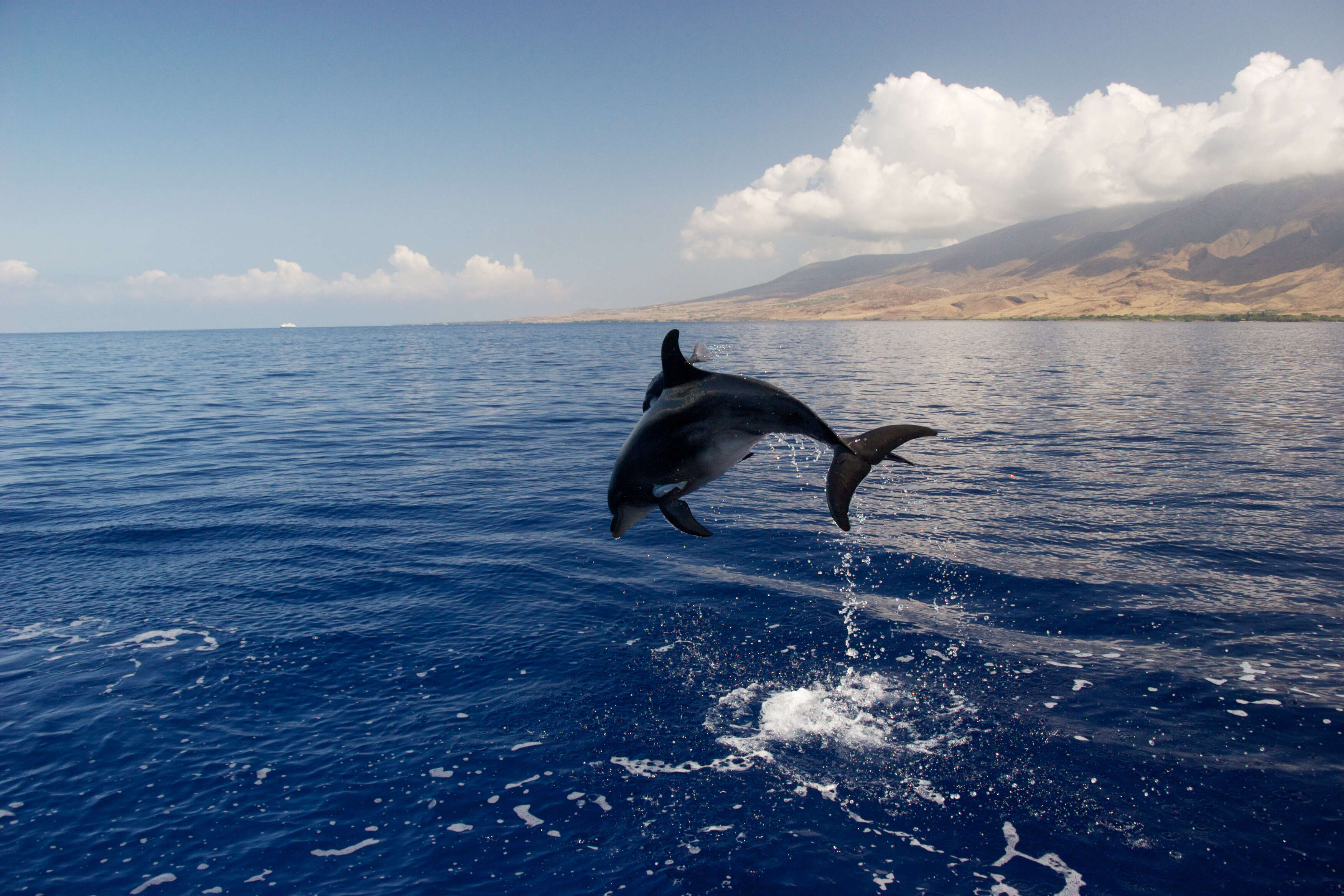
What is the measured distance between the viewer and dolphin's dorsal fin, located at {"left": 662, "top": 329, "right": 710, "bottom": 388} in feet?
28.0

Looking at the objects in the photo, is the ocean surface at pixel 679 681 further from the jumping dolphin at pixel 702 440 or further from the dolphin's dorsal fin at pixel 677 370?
the dolphin's dorsal fin at pixel 677 370

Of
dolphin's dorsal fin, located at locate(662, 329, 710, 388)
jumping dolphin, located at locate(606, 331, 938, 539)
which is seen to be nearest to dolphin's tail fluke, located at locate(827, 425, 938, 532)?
jumping dolphin, located at locate(606, 331, 938, 539)

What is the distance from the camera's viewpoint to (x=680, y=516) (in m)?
8.38

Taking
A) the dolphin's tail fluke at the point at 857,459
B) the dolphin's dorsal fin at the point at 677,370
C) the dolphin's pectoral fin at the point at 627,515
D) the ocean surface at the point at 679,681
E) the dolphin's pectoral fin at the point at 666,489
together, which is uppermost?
the dolphin's dorsal fin at the point at 677,370

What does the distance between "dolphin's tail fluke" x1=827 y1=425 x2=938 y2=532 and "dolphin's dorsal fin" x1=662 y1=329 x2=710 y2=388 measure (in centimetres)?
197

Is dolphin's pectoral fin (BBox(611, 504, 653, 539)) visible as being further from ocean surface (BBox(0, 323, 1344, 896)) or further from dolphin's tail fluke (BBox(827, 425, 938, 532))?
ocean surface (BBox(0, 323, 1344, 896))

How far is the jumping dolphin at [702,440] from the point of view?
7965mm

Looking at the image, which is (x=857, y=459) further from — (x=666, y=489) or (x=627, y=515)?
(x=627, y=515)

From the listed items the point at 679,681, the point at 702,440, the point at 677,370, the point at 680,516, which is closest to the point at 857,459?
the point at 702,440

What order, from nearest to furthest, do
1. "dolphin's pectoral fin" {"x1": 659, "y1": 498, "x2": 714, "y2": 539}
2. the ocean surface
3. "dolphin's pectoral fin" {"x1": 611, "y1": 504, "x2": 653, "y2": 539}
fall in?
"dolphin's pectoral fin" {"x1": 659, "y1": 498, "x2": 714, "y2": 539}
"dolphin's pectoral fin" {"x1": 611, "y1": 504, "x2": 653, "y2": 539}
the ocean surface

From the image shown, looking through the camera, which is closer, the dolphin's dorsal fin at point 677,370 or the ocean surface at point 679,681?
the dolphin's dorsal fin at point 677,370

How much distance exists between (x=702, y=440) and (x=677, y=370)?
98 cm

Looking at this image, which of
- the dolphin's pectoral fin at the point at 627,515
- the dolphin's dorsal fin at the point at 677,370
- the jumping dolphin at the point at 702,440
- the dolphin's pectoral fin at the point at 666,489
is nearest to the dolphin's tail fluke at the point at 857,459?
the jumping dolphin at the point at 702,440

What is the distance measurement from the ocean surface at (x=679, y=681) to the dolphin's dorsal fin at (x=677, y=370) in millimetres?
6768
